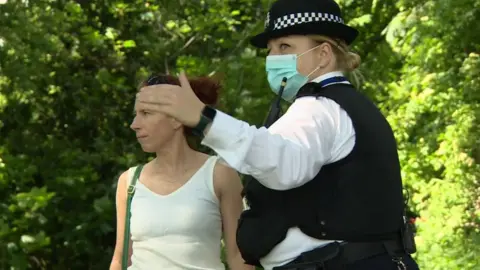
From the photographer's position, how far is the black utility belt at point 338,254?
2.32 meters

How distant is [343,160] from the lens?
2.29 metres

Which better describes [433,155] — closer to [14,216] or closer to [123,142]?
[123,142]

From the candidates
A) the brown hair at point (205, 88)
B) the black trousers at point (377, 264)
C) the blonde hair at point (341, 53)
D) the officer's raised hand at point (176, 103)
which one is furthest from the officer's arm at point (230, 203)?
the officer's raised hand at point (176, 103)

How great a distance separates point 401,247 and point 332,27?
0.66 meters

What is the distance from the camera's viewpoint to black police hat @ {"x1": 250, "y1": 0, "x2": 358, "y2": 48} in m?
2.48

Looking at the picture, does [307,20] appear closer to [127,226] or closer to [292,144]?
[292,144]

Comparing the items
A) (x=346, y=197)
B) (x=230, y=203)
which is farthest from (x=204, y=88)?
(x=346, y=197)

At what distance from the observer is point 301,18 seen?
98.0 inches

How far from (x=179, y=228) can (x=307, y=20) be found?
3.48ft

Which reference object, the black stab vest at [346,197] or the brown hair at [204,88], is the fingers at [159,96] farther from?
the brown hair at [204,88]

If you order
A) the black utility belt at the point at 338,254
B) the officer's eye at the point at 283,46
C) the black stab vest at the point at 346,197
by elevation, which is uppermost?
the officer's eye at the point at 283,46

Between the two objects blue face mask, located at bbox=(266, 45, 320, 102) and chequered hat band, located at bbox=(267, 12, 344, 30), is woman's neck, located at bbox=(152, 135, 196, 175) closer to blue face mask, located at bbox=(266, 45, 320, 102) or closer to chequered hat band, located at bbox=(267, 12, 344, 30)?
blue face mask, located at bbox=(266, 45, 320, 102)

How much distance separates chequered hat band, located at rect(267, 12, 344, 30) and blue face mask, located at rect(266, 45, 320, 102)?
0.09 m

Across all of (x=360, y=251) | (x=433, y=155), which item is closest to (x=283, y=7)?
(x=360, y=251)
